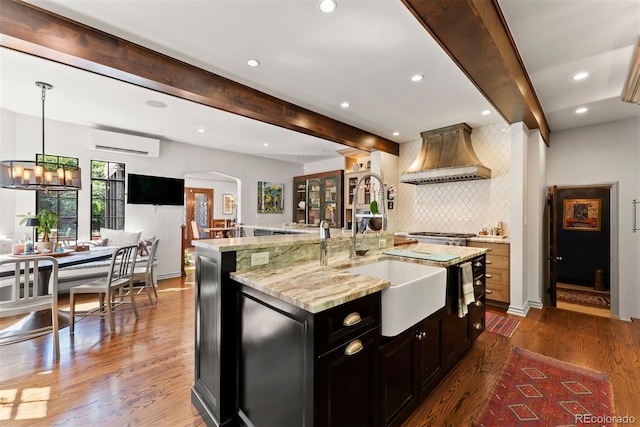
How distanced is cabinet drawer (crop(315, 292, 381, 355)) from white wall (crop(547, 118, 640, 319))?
472 cm

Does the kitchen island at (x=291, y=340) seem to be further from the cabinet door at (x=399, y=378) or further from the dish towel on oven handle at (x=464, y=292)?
the dish towel on oven handle at (x=464, y=292)

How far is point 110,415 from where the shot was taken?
5.80 ft

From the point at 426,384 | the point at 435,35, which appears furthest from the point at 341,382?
the point at 435,35

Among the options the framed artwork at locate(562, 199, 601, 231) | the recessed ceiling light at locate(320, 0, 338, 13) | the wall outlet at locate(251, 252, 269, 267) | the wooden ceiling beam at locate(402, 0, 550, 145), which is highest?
the recessed ceiling light at locate(320, 0, 338, 13)

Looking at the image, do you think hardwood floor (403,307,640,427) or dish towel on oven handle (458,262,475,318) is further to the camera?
dish towel on oven handle (458,262,475,318)

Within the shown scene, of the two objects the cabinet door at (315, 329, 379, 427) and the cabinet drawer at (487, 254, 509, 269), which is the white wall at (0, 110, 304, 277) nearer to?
the cabinet drawer at (487, 254, 509, 269)

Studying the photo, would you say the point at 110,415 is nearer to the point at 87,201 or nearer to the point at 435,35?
the point at 435,35

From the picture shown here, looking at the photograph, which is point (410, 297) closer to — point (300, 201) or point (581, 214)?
point (300, 201)

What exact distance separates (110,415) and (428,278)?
2201 mm

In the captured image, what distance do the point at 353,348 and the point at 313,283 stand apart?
37 centimetres

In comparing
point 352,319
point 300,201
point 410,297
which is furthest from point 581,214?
point 352,319

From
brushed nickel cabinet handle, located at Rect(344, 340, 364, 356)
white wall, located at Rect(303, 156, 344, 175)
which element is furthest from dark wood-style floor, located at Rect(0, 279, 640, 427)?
white wall, located at Rect(303, 156, 344, 175)

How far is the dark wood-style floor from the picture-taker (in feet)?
5.84

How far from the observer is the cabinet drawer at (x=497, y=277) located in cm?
376
